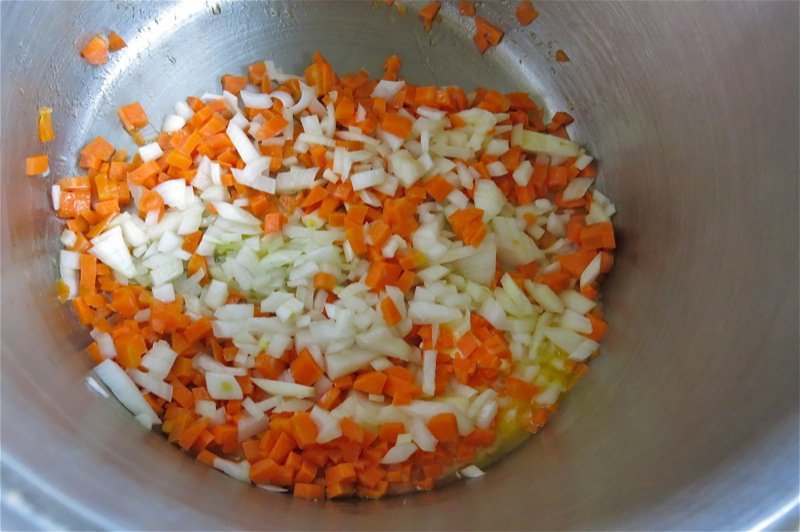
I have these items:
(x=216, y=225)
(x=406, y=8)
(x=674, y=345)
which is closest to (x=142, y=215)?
(x=216, y=225)

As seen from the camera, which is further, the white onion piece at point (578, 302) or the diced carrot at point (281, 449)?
the white onion piece at point (578, 302)

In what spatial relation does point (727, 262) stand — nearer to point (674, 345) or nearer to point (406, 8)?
point (674, 345)

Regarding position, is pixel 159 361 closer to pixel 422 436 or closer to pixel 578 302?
pixel 422 436

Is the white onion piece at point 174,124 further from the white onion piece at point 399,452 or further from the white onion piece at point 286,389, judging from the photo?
the white onion piece at point 399,452

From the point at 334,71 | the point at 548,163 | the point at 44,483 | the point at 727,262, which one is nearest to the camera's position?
the point at 44,483

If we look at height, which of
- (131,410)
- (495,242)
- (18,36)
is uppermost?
(18,36)

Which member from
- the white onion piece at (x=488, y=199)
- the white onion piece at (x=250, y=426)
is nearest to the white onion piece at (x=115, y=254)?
the white onion piece at (x=250, y=426)

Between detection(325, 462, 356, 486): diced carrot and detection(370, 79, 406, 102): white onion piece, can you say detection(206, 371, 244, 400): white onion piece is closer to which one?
detection(325, 462, 356, 486): diced carrot
